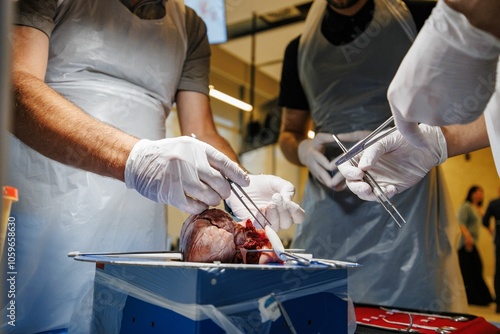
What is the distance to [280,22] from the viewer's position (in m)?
3.09

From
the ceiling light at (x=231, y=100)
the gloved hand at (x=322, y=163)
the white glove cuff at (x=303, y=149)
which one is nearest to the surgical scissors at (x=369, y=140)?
the gloved hand at (x=322, y=163)

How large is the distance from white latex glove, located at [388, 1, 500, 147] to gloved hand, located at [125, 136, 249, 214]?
476mm

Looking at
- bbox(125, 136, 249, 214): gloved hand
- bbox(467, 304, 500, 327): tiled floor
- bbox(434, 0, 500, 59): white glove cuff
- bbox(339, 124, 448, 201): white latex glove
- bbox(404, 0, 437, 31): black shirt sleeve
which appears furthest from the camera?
bbox(467, 304, 500, 327): tiled floor

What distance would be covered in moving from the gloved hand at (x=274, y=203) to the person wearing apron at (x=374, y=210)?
0.49 metres

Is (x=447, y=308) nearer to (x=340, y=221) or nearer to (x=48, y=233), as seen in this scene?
(x=340, y=221)

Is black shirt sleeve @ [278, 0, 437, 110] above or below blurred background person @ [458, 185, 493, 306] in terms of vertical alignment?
above

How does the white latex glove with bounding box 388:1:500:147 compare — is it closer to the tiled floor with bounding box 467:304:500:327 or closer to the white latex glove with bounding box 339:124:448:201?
the white latex glove with bounding box 339:124:448:201

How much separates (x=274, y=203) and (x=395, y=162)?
1.39ft

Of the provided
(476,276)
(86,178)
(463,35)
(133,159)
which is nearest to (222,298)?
(133,159)

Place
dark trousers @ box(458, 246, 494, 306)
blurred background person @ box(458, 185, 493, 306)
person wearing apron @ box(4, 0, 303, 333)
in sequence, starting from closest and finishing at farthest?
→ person wearing apron @ box(4, 0, 303, 333)
dark trousers @ box(458, 246, 494, 306)
blurred background person @ box(458, 185, 493, 306)

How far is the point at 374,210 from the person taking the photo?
6.80ft

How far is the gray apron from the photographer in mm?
1487

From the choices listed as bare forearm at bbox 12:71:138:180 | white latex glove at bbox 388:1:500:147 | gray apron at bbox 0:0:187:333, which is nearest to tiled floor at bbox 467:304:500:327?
gray apron at bbox 0:0:187:333

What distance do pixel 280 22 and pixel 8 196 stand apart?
2.52 m
